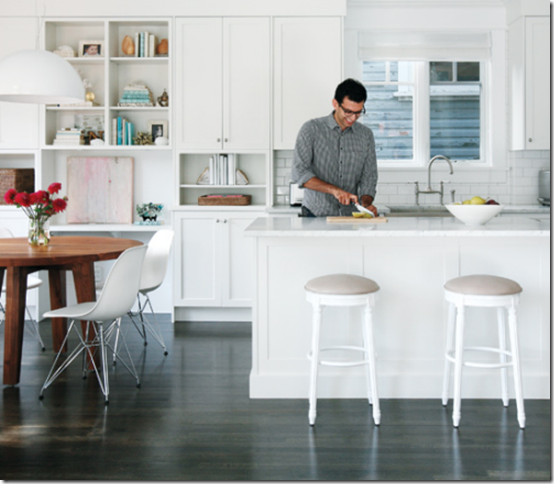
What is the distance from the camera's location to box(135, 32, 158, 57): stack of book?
554cm

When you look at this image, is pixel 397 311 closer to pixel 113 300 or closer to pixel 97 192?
pixel 113 300

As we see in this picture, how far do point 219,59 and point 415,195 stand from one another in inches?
82.8

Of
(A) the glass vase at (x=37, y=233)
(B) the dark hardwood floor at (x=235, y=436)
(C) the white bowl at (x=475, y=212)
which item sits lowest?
(B) the dark hardwood floor at (x=235, y=436)

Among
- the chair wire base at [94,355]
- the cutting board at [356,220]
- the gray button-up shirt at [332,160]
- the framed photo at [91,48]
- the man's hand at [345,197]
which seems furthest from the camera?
the framed photo at [91,48]

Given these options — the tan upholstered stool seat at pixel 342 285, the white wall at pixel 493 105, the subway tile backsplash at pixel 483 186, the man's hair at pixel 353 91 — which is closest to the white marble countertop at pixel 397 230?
the tan upholstered stool seat at pixel 342 285

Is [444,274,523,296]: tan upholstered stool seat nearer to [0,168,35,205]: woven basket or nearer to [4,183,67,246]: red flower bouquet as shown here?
[4,183,67,246]: red flower bouquet

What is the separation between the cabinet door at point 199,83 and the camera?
212 inches

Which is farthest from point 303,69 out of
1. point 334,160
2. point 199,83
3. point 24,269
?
point 24,269

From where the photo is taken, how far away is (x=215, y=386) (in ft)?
12.1

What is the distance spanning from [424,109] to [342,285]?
342 centimetres

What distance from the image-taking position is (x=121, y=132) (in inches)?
221

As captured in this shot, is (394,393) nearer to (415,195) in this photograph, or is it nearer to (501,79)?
(415,195)

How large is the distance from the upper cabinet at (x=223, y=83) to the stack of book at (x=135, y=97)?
1.14 ft

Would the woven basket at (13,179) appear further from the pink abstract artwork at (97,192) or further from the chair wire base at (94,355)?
the chair wire base at (94,355)
